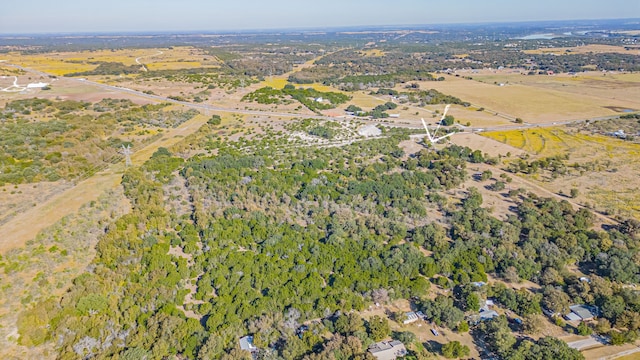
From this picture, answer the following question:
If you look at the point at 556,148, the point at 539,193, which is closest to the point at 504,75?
the point at 556,148

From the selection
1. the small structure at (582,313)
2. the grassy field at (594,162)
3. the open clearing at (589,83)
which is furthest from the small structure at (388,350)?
the open clearing at (589,83)

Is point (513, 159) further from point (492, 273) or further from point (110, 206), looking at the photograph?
point (110, 206)

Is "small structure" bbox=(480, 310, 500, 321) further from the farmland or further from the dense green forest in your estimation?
the dense green forest

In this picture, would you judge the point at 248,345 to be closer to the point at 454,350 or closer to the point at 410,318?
the point at 410,318

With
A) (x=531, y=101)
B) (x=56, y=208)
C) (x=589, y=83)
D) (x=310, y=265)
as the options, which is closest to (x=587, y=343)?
(x=310, y=265)

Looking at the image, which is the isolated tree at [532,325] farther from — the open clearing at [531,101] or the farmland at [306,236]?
the open clearing at [531,101]
